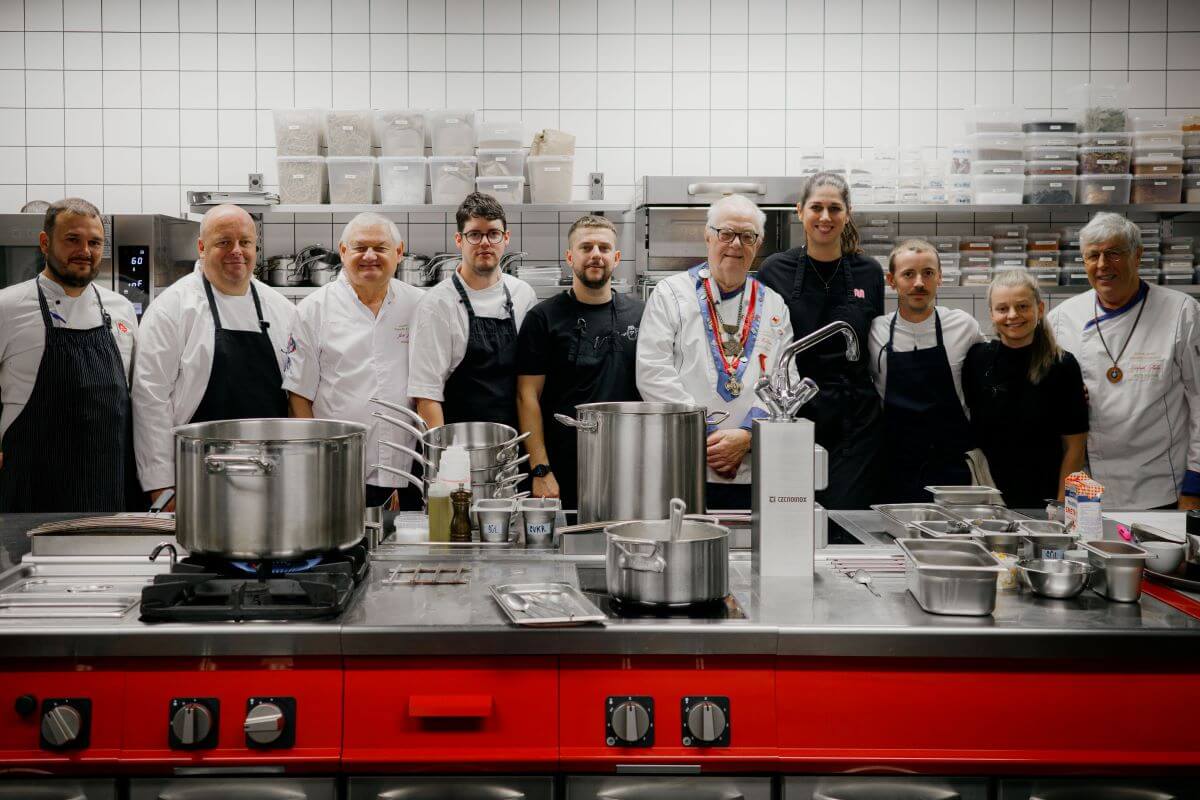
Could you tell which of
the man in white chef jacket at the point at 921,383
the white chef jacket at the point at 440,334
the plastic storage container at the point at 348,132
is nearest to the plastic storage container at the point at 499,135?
the plastic storage container at the point at 348,132

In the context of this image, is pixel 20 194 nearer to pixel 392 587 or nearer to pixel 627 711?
pixel 392 587

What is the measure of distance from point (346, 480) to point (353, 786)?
0.53m

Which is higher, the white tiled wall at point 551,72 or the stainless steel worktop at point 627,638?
the white tiled wall at point 551,72

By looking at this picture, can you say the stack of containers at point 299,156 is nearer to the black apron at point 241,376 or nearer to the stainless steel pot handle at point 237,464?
the black apron at point 241,376

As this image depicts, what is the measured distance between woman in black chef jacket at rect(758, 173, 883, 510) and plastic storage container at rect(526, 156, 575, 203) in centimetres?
124

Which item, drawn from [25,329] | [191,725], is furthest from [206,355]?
[191,725]

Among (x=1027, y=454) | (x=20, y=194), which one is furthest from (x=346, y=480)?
(x=20, y=194)

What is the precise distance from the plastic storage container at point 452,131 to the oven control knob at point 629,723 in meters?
3.32

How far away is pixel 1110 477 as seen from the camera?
356cm

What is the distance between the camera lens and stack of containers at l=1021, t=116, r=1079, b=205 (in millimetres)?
4504

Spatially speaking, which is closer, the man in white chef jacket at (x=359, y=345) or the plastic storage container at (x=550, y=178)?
the man in white chef jacket at (x=359, y=345)

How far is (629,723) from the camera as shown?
66.4 inches

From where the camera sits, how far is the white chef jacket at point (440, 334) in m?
3.49

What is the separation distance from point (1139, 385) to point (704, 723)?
2596mm
